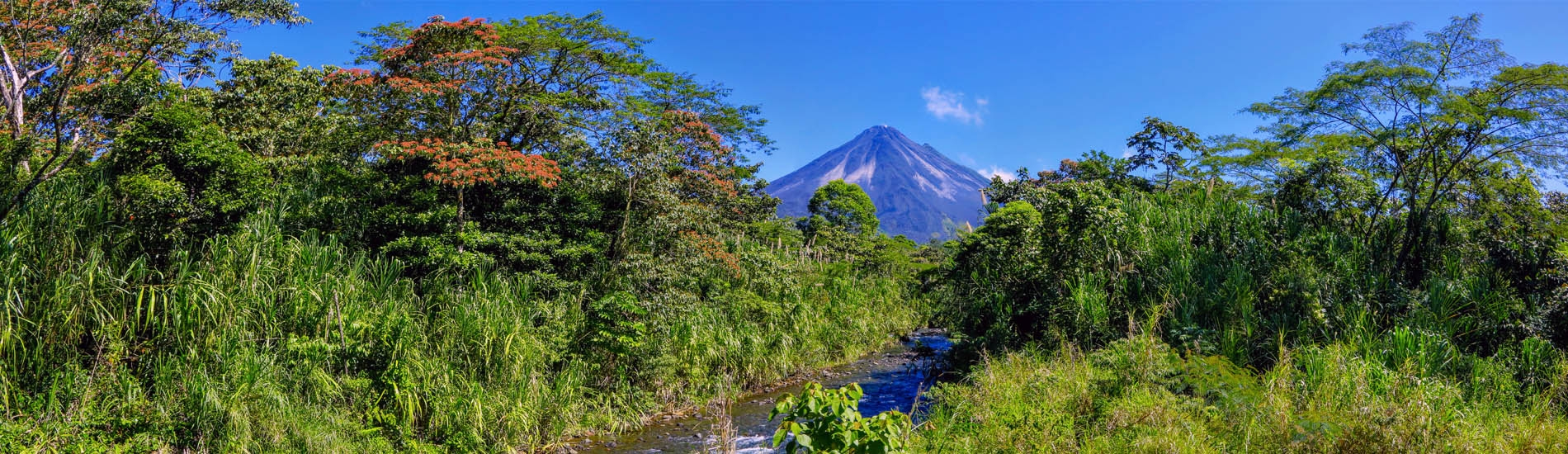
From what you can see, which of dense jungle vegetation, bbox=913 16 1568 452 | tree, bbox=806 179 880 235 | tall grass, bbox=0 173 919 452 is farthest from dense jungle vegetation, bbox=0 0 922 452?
tree, bbox=806 179 880 235

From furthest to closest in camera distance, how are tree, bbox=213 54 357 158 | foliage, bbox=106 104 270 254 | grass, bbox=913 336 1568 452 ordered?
tree, bbox=213 54 357 158, foliage, bbox=106 104 270 254, grass, bbox=913 336 1568 452

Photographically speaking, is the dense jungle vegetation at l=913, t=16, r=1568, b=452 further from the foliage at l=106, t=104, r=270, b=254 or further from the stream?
the foliage at l=106, t=104, r=270, b=254

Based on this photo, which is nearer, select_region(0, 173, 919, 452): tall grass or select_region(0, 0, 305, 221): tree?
select_region(0, 173, 919, 452): tall grass

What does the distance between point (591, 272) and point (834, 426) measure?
988 centimetres

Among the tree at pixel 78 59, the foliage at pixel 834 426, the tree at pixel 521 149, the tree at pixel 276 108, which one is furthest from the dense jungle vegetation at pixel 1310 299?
the tree at pixel 276 108

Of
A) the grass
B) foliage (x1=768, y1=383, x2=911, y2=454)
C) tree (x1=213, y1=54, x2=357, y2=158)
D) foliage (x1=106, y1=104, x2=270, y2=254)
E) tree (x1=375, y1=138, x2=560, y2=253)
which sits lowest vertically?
the grass

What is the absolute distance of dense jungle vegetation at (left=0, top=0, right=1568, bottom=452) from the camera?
6969 mm

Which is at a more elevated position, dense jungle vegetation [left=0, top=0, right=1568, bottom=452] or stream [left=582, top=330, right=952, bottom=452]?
dense jungle vegetation [left=0, top=0, right=1568, bottom=452]

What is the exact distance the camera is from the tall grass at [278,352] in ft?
21.9

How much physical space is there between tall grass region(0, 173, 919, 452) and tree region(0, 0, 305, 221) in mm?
1470

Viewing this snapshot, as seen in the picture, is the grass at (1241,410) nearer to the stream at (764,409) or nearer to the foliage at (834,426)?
the stream at (764,409)

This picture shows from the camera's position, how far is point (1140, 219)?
12664mm

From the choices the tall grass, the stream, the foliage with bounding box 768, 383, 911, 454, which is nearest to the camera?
the foliage with bounding box 768, 383, 911, 454

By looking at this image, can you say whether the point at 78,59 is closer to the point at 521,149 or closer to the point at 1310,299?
the point at 521,149
